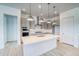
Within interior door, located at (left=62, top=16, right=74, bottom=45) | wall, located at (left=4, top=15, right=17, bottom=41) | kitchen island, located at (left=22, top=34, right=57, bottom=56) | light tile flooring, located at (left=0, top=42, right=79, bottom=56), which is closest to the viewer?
kitchen island, located at (left=22, top=34, right=57, bottom=56)

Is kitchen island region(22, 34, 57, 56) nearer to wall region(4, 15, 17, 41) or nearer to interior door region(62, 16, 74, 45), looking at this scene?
interior door region(62, 16, 74, 45)

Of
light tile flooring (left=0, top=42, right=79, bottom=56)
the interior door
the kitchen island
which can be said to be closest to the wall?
light tile flooring (left=0, top=42, right=79, bottom=56)

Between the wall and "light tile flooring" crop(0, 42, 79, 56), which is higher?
the wall

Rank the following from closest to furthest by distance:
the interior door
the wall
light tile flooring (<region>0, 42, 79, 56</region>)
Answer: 1. light tile flooring (<region>0, 42, 79, 56</region>)
2. the interior door
3. the wall

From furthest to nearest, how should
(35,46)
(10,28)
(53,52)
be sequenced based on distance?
(10,28) → (53,52) → (35,46)

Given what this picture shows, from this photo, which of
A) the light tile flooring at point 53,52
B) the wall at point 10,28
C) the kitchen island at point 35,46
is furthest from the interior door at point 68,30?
the wall at point 10,28

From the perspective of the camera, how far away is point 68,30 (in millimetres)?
5055

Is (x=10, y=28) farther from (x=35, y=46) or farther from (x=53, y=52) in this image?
(x=53, y=52)

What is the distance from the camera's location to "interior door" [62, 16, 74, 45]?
4824 millimetres

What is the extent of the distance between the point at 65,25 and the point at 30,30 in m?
2.93

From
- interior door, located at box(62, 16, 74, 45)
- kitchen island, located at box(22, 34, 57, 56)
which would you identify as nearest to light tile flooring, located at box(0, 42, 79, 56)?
kitchen island, located at box(22, 34, 57, 56)

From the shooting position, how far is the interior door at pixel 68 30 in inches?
190

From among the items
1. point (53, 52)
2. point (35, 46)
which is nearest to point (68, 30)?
point (53, 52)

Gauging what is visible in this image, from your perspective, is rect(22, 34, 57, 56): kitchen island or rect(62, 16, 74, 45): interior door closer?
rect(22, 34, 57, 56): kitchen island
